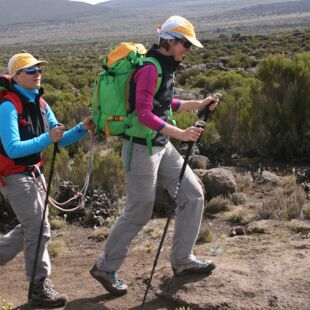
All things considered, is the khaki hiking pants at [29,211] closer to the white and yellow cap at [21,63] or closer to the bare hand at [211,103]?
the white and yellow cap at [21,63]

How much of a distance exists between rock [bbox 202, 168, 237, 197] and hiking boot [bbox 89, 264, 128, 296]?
136 inches

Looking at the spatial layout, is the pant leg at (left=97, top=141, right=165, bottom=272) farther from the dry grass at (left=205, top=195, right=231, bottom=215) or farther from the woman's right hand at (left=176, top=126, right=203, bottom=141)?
the dry grass at (left=205, top=195, right=231, bottom=215)

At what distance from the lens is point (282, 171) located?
892cm

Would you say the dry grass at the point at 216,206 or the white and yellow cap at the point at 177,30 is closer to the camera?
the white and yellow cap at the point at 177,30

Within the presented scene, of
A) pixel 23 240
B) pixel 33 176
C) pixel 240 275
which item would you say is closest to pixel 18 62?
pixel 33 176

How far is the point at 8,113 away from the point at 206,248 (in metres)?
2.81

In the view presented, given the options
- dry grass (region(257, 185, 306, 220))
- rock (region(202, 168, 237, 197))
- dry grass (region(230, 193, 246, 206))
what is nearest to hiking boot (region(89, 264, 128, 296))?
dry grass (region(257, 185, 306, 220))

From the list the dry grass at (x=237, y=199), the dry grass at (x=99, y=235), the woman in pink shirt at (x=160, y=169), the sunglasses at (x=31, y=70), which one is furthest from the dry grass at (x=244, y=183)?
the sunglasses at (x=31, y=70)

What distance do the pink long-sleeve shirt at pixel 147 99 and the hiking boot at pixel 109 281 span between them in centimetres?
132

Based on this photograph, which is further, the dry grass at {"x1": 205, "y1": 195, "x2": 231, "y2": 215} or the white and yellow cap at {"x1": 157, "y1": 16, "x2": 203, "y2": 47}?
the dry grass at {"x1": 205, "y1": 195, "x2": 231, "y2": 215}

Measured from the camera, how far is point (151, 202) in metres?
4.33

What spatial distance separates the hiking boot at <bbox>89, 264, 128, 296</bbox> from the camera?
4.51 meters

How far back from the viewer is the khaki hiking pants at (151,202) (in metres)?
4.25

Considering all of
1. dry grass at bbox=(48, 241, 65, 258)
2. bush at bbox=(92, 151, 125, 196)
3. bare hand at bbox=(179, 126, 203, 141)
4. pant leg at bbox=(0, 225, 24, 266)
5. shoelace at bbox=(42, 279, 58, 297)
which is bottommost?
dry grass at bbox=(48, 241, 65, 258)
